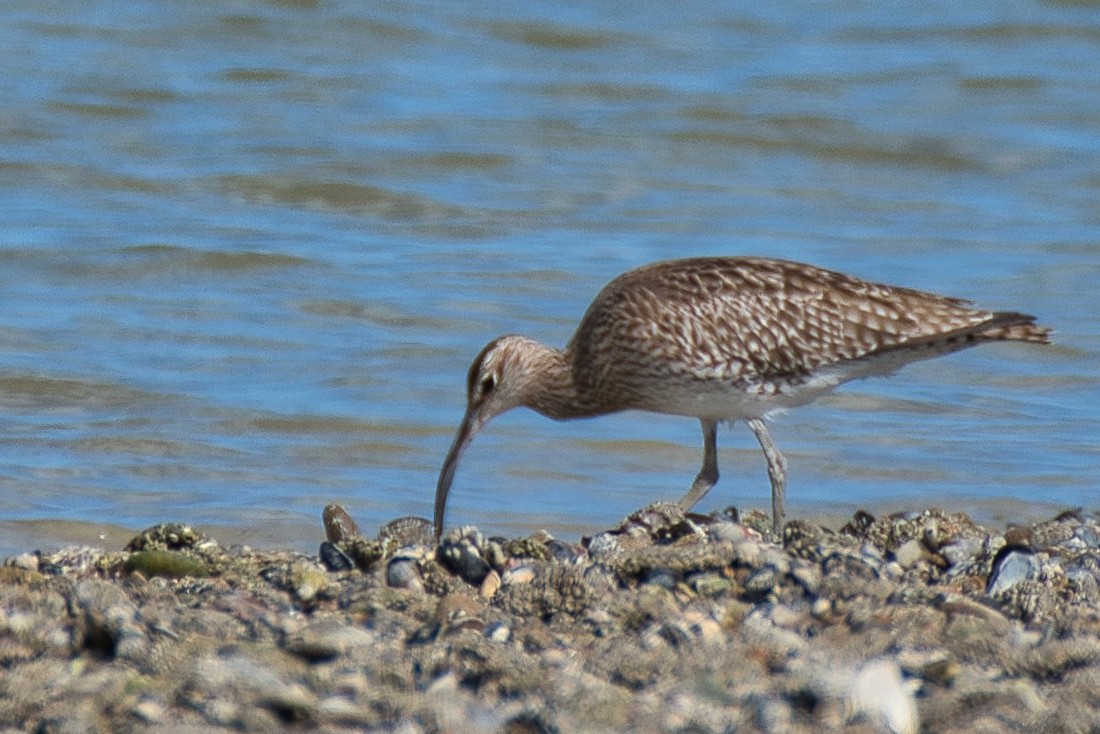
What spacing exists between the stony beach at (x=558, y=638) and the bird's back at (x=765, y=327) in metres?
1.54

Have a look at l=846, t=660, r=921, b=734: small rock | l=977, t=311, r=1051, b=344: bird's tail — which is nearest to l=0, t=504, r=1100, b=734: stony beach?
l=846, t=660, r=921, b=734: small rock

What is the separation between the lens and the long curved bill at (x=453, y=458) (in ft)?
30.6

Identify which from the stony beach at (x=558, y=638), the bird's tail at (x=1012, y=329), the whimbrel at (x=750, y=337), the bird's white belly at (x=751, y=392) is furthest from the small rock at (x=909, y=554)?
the bird's tail at (x=1012, y=329)

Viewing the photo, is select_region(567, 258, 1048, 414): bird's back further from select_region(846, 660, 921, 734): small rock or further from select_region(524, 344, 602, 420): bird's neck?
select_region(846, 660, 921, 734): small rock

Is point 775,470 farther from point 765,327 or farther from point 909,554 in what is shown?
point 909,554

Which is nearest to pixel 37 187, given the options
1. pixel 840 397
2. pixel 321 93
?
pixel 321 93

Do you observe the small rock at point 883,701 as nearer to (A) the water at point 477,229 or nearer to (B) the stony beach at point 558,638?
(B) the stony beach at point 558,638

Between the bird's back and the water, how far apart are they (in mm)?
1073

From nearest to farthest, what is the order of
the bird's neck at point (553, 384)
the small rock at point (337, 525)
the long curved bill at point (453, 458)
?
the small rock at point (337, 525) → the long curved bill at point (453, 458) → the bird's neck at point (553, 384)

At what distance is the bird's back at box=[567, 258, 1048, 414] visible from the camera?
908cm

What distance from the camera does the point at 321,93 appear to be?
65.9 feet

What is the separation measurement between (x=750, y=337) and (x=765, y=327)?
0.10 metres

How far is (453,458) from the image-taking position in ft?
31.1

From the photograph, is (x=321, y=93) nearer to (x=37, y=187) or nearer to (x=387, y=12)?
(x=387, y=12)
